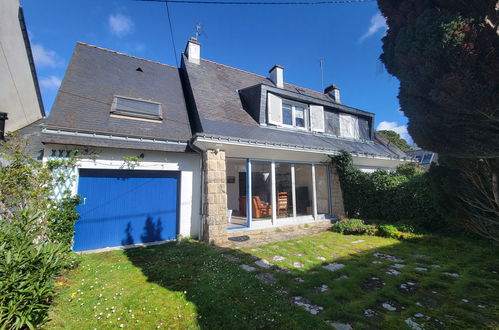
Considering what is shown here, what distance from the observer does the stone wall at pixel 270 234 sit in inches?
282

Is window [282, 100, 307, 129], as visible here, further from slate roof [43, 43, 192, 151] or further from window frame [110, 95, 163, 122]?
window frame [110, 95, 163, 122]

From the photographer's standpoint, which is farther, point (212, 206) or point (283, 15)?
point (283, 15)

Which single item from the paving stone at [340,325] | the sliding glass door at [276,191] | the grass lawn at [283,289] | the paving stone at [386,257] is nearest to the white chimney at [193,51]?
the sliding glass door at [276,191]

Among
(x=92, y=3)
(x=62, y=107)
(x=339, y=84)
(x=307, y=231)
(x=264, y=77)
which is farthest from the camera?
(x=339, y=84)

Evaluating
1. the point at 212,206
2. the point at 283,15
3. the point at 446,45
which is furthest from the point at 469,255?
the point at 283,15

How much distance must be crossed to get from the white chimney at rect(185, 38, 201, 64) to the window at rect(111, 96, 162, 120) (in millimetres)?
4351

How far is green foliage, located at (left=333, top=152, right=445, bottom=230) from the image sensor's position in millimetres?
8000

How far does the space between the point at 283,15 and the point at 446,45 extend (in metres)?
8.07

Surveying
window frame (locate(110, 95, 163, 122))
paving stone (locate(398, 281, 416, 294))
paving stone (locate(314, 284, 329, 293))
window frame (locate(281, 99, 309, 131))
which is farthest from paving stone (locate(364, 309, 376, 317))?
window frame (locate(281, 99, 309, 131))

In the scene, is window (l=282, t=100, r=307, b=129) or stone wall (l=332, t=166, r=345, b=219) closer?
stone wall (l=332, t=166, r=345, b=219)

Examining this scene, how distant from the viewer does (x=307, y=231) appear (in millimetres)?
8836

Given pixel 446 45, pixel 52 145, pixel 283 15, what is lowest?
pixel 52 145

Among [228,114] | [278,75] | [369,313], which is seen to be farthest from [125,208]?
[278,75]

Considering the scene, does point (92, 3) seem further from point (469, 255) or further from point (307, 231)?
point (469, 255)
